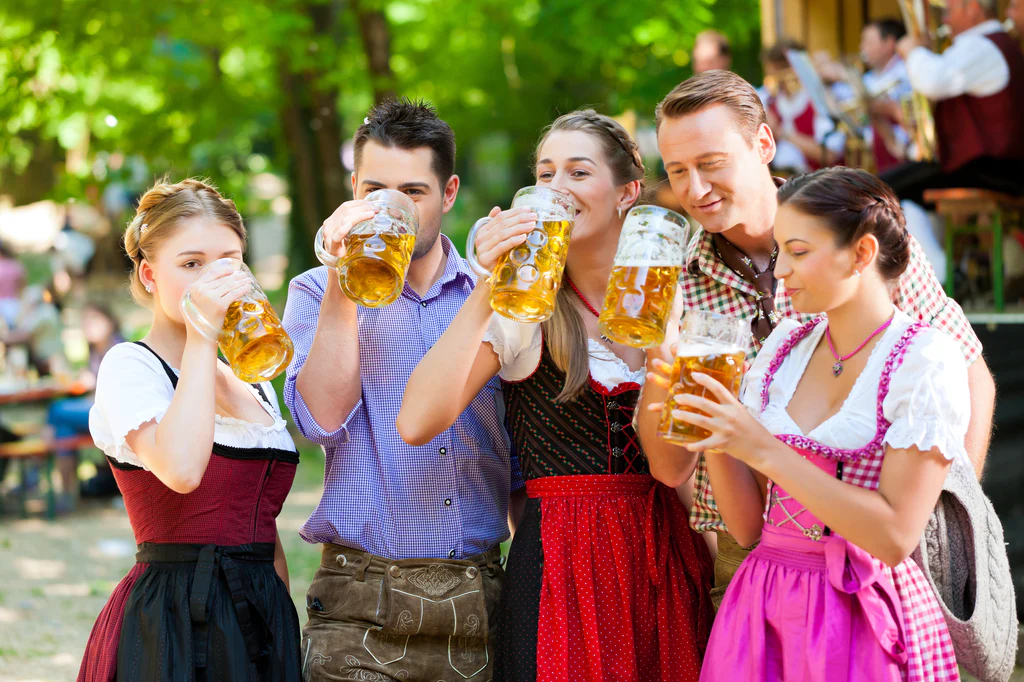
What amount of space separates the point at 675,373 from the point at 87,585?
5.64m

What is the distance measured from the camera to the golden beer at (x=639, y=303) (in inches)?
70.8

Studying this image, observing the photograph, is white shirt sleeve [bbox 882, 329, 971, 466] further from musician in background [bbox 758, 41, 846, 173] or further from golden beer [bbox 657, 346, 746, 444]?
musician in background [bbox 758, 41, 846, 173]

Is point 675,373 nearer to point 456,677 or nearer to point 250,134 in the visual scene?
point 456,677

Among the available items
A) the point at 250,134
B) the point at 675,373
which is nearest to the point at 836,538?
the point at 675,373

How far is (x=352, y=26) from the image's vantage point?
31.3 feet

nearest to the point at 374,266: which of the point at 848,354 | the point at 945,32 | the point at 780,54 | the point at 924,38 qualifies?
the point at 848,354

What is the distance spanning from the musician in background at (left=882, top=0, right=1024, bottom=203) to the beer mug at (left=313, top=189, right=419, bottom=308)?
3632mm

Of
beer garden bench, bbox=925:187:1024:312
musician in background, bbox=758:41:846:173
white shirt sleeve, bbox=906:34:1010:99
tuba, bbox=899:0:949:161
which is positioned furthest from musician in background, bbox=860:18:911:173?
beer garden bench, bbox=925:187:1024:312

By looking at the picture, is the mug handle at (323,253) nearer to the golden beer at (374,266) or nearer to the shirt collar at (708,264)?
the golden beer at (374,266)

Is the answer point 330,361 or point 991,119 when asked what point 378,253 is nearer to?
point 330,361

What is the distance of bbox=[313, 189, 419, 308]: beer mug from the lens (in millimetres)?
2021

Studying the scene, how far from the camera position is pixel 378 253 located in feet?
6.61

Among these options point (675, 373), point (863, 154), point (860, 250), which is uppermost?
point (863, 154)

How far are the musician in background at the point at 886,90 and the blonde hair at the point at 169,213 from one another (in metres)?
4.28
